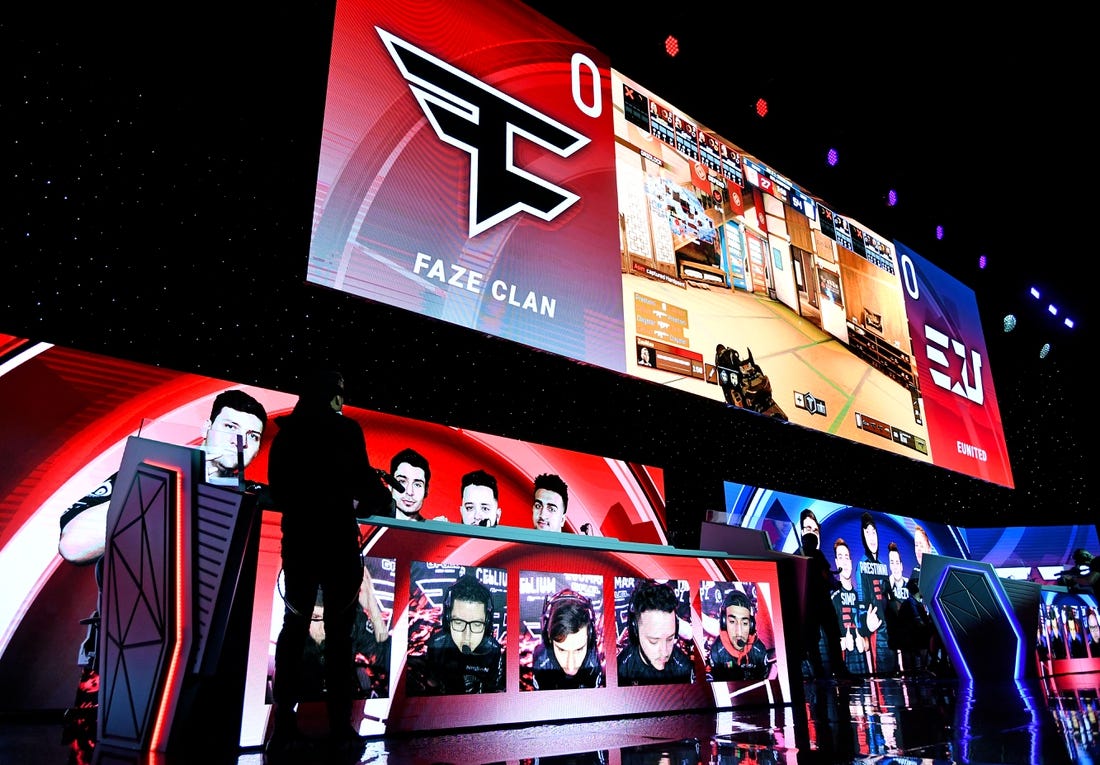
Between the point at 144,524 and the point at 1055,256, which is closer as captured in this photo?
the point at 144,524

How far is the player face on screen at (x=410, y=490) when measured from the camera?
4.43 meters

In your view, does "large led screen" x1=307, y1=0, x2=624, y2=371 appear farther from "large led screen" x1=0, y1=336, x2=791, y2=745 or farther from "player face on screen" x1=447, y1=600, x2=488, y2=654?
"player face on screen" x1=447, y1=600, x2=488, y2=654

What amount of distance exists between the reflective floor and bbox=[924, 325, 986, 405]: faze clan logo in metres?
4.99

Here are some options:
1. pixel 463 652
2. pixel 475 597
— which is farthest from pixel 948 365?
pixel 463 652

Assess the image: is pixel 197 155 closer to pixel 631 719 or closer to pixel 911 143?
pixel 631 719

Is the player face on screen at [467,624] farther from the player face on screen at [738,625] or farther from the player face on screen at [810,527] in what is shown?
the player face on screen at [810,527]

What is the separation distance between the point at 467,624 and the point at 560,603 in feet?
1.33

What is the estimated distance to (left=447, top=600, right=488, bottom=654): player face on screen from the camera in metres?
2.44

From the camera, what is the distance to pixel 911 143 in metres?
7.49

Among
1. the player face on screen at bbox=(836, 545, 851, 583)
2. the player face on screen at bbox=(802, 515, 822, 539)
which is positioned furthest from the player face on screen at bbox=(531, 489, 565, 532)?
the player face on screen at bbox=(836, 545, 851, 583)

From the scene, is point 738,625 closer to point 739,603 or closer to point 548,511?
point 739,603

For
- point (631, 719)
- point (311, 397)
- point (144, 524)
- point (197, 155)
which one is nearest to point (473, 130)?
point (197, 155)

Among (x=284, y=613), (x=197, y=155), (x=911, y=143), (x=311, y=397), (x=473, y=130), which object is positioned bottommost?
(x=284, y=613)

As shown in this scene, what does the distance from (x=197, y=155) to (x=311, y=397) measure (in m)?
2.39
